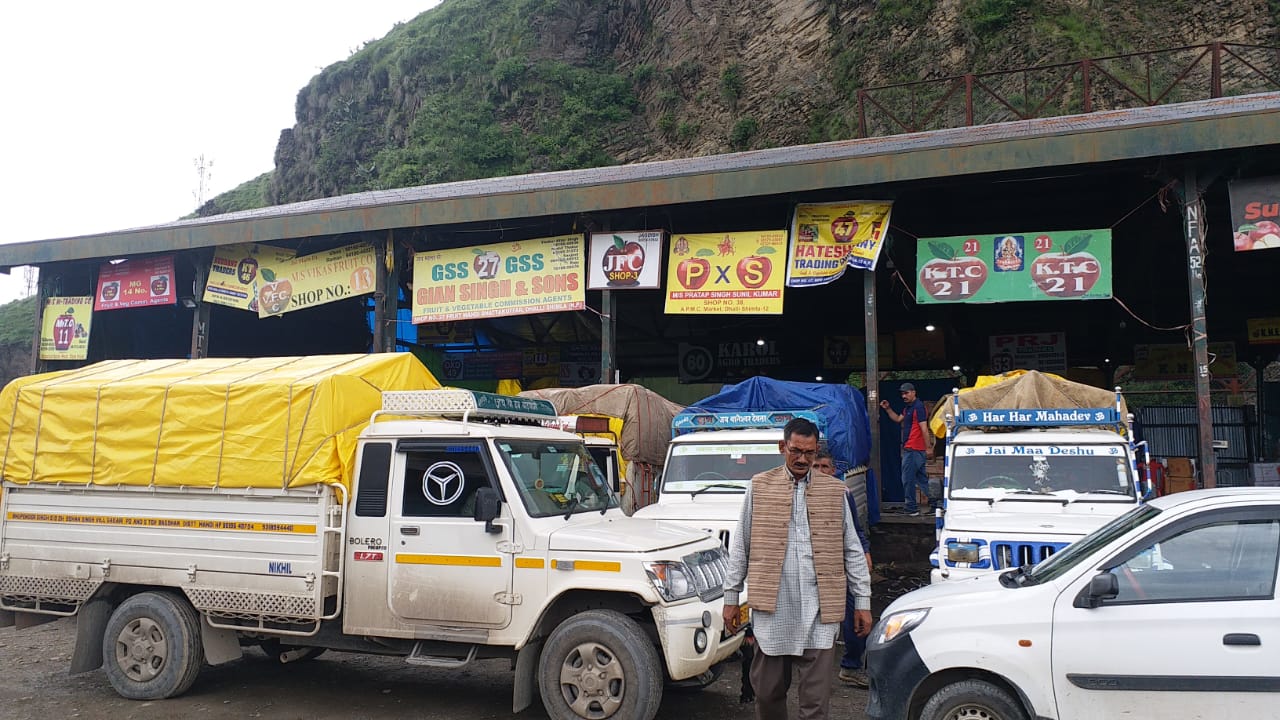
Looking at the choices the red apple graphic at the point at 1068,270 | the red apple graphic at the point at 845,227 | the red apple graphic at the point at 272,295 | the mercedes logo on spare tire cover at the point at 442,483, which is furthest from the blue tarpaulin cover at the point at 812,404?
the red apple graphic at the point at 272,295

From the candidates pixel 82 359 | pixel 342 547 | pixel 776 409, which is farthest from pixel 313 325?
pixel 342 547

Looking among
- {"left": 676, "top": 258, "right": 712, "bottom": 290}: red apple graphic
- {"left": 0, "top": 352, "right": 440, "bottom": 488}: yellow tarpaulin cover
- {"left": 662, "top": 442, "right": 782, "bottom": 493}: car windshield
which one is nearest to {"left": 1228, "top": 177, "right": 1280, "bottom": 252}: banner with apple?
{"left": 662, "top": 442, "right": 782, "bottom": 493}: car windshield

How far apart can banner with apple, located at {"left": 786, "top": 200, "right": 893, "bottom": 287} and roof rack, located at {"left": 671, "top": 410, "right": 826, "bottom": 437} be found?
106 inches

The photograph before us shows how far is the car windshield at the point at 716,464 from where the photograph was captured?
9.07 m

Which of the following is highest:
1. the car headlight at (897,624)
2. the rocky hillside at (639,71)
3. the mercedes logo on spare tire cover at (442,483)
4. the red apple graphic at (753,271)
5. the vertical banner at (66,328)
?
the rocky hillside at (639,71)

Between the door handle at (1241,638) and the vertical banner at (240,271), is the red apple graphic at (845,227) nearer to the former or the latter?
the door handle at (1241,638)

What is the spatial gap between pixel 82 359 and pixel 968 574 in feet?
54.6

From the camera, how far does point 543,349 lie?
878 inches

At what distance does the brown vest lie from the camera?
176 inches

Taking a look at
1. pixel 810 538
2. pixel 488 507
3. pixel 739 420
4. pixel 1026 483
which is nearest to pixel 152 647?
pixel 488 507

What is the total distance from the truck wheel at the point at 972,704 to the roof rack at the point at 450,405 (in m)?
3.65

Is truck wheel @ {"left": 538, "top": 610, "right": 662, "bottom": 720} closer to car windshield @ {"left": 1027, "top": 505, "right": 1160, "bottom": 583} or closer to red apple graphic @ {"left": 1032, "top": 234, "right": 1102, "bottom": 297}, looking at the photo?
car windshield @ {"left": 1027, "top": 505, "right": 1160, "bottom": 583}

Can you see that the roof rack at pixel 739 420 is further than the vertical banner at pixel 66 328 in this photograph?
No

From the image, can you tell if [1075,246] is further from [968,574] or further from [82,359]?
[82,359]
